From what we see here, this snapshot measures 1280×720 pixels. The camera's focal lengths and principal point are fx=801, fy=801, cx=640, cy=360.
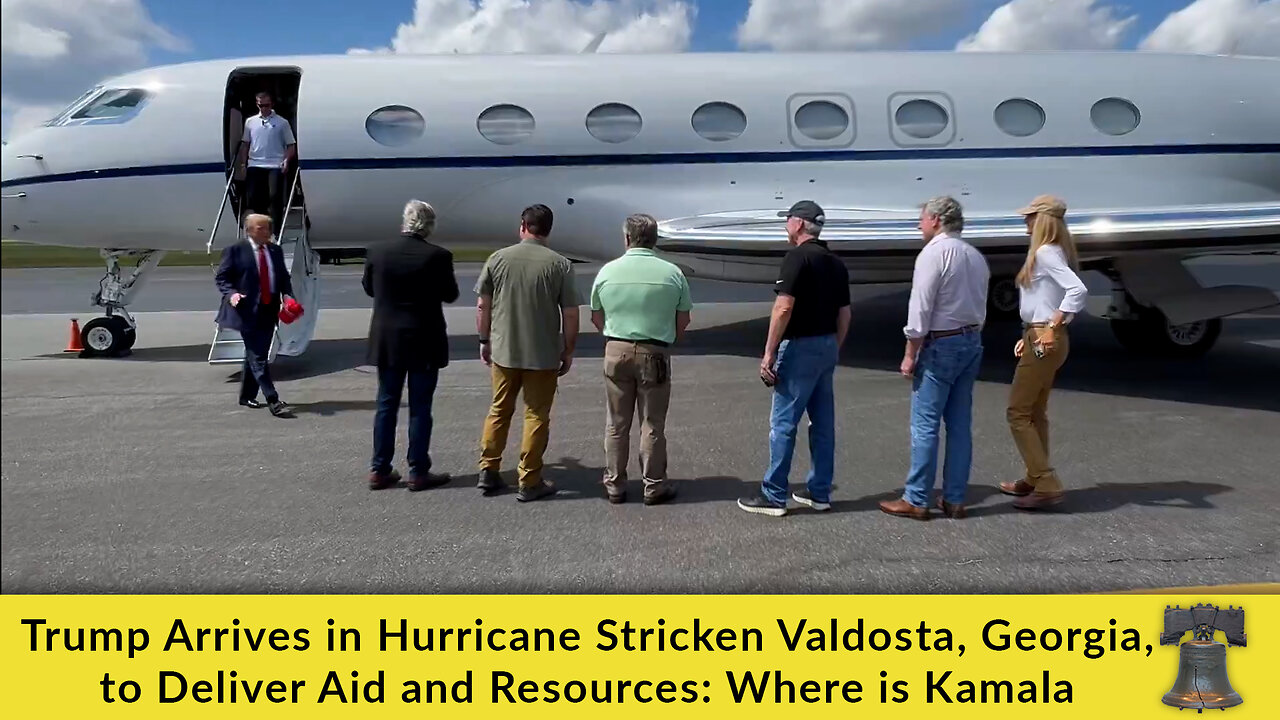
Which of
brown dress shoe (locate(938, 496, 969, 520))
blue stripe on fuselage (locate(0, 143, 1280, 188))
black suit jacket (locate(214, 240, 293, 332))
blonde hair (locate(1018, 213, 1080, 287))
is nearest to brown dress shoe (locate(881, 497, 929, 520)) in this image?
brown dress shoe (locate(938, 496, 969, 520))

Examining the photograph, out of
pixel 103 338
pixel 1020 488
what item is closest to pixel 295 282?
pixel 103 338

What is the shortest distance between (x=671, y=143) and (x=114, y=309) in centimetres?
649

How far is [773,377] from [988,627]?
166 centimetres

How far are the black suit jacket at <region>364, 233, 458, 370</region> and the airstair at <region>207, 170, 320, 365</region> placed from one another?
331 centimetres

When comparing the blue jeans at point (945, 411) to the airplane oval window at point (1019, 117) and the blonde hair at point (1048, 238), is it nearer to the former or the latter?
the blonde hair at point (1048, 238)

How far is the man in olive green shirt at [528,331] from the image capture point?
4250 mm

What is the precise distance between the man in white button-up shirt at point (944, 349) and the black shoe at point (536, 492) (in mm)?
1836

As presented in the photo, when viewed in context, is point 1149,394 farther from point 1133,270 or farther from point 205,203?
point 205,203

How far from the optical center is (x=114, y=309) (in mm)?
9000

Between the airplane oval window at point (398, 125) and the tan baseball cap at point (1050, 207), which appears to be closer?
the tan baseball cap at point (1050, 207)

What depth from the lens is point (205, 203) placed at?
844 centimetres

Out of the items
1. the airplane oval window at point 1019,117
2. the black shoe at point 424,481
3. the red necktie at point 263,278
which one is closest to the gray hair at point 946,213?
the black shoe at point 424,481

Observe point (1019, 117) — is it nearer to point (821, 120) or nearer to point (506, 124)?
point (821, 120)

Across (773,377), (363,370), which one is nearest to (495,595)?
(773,377)
